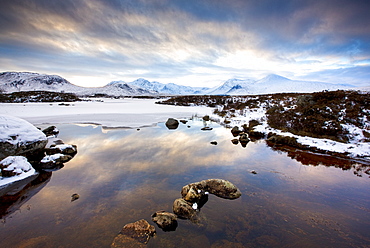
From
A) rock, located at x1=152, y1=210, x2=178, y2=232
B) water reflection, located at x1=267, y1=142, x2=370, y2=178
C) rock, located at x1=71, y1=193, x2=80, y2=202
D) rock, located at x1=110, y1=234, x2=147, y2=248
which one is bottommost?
rock, located at x1=71, y1=193, x2=80, y2=202

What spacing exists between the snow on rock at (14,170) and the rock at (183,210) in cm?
698

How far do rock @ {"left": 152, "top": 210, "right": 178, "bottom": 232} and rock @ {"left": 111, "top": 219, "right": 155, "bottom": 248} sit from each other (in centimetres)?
27

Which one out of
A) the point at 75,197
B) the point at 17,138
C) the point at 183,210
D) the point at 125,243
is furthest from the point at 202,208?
the point at 17,138

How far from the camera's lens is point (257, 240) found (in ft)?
14.2

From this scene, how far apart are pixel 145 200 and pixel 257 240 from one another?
359 centimetres

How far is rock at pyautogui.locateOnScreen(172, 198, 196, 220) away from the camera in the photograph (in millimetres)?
4984

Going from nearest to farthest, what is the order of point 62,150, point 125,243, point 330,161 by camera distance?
point 125,243
point 330,161
point 62,150

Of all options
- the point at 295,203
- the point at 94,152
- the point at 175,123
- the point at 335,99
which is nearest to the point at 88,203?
the point at 94,152

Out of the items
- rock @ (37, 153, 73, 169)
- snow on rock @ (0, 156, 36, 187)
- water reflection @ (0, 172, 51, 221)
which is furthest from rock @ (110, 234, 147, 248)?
rock @ (37, 153, 73, 169)

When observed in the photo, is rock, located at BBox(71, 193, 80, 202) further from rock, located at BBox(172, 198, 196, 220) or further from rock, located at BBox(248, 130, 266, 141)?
rock, located at BBox(248, 130, 266, 141)

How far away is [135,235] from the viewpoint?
13.8 feet

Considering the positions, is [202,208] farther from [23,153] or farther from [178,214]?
[23,153]

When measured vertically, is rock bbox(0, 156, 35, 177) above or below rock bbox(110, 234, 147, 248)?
above

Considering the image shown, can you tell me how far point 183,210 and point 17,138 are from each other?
30.6 ft
